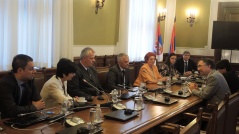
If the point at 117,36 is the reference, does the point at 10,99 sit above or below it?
below

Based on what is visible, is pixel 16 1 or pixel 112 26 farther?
pixel 112 26

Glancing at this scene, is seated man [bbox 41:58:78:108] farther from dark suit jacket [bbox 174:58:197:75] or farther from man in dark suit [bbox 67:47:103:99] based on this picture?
dark suit jacket [bbox 174:58:197:75]

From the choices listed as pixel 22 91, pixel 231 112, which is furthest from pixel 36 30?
pixel 231 112

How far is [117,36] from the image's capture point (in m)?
5.98

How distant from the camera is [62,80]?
8.98 feet

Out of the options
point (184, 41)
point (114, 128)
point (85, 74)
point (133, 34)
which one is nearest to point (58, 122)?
point (114, 128)

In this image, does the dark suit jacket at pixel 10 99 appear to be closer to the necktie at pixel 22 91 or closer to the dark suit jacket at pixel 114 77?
the necktie at pixel 22 91

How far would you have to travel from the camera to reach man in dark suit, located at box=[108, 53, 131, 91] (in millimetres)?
3903

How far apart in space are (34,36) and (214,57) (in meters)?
5.29

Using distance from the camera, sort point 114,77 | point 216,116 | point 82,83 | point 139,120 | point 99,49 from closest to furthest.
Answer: point 216,116, point 139,120, point 82,83, point 114,77, point 99,49

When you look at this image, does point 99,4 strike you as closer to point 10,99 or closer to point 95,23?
point 95,23

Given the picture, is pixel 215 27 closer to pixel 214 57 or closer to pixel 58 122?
pixel 214 57

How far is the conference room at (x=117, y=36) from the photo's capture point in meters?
2.46

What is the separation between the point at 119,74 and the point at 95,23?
1706mm
